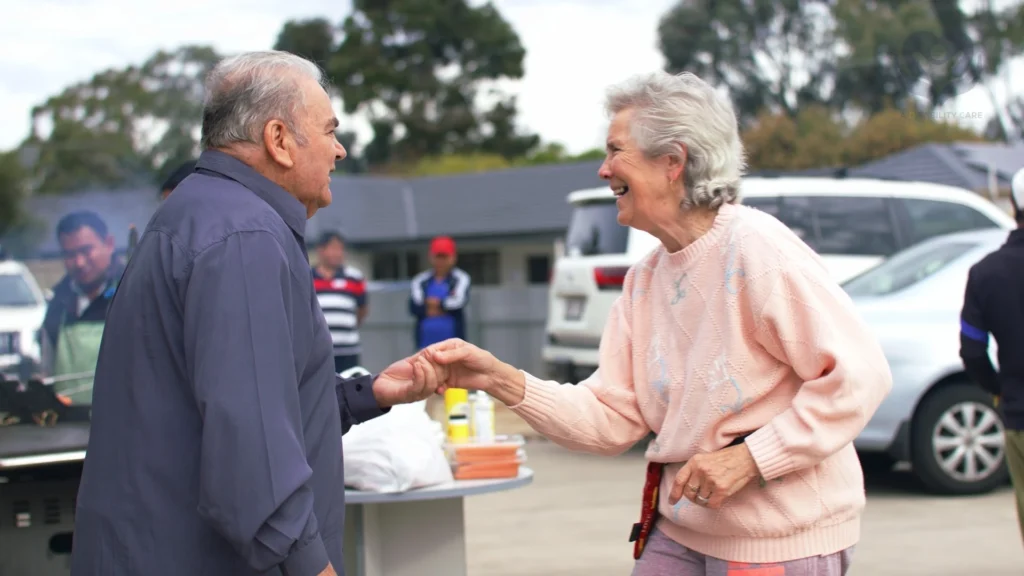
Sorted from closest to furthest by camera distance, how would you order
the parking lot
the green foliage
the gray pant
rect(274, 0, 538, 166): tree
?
the gray pant, the parking lot, the green foliage, rect(274, 0, 538, 166): tree

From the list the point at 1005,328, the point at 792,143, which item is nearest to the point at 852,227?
the point at 1005,328

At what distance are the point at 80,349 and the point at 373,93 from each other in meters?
50.6

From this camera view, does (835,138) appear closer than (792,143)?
Yes

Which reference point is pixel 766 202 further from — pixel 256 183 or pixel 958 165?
pixel 958 165

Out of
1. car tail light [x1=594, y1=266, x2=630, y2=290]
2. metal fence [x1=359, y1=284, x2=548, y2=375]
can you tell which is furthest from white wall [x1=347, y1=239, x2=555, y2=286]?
car tail light [x1=594, y1=266, x2=630, y2=290]

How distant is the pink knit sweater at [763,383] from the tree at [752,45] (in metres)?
54.7

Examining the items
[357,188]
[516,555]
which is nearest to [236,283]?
[516,555]

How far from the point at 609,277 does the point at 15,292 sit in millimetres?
8608

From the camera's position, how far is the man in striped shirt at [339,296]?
30.4 feet

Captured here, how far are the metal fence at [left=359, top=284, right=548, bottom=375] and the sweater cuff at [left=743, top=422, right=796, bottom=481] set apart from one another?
14.1 m

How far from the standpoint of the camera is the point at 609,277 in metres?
10.0

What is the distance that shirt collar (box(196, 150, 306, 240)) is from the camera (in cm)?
238

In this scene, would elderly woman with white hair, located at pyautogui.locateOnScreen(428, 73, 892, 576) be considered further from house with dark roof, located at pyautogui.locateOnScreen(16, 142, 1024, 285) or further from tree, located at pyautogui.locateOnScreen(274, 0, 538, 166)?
tree, located at pyautogui.locateOnScreen(274, 0, 538, 166)

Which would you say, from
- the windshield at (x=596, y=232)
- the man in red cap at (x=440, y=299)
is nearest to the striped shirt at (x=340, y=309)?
the man in red cap at (x=440, y=299)
